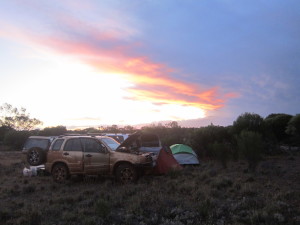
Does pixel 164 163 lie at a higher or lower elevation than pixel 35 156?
lower

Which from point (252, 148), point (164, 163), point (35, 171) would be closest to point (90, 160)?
point (164, 163)

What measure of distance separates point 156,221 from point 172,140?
17251 millimetres

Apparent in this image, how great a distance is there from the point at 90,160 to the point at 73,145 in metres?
0.99

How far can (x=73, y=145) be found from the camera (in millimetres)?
13086

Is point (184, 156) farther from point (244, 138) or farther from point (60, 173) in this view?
point (60, 173)

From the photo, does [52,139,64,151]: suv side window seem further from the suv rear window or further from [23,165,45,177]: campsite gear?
the suv rear window

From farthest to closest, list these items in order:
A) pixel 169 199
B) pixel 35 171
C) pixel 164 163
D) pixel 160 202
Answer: pixel 35 171 < pixel 164 163 < pixel 169 199 < pixel 160 202

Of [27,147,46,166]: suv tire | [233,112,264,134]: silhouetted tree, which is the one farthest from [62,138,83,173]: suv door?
[233,112,264,134]: silhouetted tree

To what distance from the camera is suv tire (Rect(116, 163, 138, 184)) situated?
1205 centimetres

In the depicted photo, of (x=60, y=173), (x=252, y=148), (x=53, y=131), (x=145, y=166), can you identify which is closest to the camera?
(x=145, y=166)

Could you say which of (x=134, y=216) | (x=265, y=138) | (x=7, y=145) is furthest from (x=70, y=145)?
(x=7, y=145)

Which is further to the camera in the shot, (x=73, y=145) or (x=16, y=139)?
(x=16, y=139)

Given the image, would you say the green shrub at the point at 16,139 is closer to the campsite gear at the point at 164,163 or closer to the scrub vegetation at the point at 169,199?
the scrub vegetation at the point at 169,199

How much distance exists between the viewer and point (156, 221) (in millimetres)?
7043
